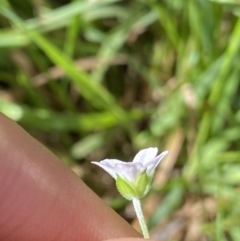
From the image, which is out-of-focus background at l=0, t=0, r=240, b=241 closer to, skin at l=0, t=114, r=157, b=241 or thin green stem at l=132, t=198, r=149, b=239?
skin at l=0, t=114, r=157, b=241

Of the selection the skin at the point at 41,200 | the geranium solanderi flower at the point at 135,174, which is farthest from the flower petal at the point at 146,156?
the skin at the point at 41,200

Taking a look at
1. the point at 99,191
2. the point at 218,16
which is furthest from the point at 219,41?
the point at 99,191

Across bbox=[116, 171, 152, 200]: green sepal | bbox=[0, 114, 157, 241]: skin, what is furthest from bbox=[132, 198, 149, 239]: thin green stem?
bbox=[0, 114, 157, 241]: skin

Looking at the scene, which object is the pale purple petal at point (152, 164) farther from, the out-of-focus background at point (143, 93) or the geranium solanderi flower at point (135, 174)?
the out-of-focus background at point (143, 93)

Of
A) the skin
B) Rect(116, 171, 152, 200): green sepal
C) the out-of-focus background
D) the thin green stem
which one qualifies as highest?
the out-of-focus background

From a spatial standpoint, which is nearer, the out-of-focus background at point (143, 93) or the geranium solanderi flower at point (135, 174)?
the geranium solanderi flower at point (135, 174)

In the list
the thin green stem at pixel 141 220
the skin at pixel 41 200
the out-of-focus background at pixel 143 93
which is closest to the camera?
the thin green stem at pixel 141 220
